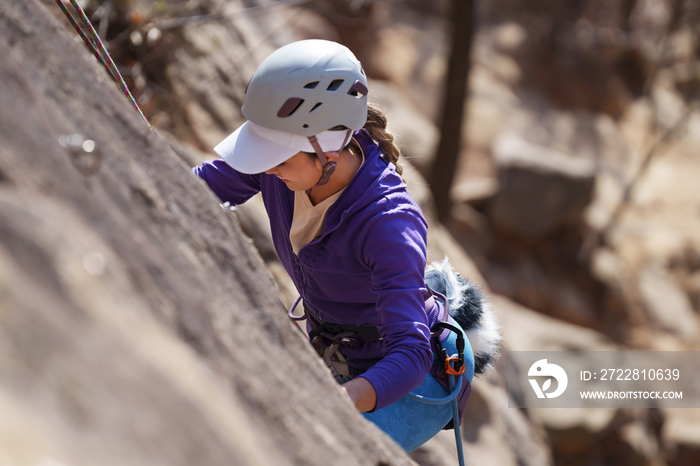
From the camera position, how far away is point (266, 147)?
6.36 ft

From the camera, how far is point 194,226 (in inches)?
53.6

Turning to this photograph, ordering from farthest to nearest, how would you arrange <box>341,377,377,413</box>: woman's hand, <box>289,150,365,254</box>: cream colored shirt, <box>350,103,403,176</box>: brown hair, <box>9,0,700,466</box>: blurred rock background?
<box>9,0,700,466</box>: blurred rock background → <box>350,103,403,176</box>: brown hair → <box>289,150,365,254</box>: cream colored shirt → <box>341,377,377,413</box>: woman's hand

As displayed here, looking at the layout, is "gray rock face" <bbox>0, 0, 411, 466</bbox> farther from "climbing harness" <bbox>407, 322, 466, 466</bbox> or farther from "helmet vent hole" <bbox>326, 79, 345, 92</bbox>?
"helmet vent hole" <bbox>326, 79, 345, 92</bbox>

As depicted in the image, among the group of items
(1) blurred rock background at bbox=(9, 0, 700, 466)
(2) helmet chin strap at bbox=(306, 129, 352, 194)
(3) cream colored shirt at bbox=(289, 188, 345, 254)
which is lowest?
(1) blurred rock background at bbox=(9, 0, 700, 466)

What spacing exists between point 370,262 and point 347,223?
17cm

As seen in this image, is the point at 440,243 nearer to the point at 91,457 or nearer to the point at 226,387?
the point at 226,387

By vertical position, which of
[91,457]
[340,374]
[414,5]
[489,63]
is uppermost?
[91,457]

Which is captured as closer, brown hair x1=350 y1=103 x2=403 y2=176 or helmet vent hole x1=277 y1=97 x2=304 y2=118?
helmet vent hole x1=277 y1=97 x2=304 y2=118

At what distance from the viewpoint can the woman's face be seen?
1.98 meters

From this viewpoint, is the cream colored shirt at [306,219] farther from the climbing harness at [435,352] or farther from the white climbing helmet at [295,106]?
the climbing harness at [435,352]

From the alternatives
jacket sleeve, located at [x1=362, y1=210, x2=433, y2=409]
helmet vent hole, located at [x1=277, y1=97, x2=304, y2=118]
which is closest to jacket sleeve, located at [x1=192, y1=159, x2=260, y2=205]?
helmet vent hole, located at [x1=277, y1=97, x2=304, y2=118]

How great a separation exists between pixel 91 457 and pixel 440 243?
5017 millimetres

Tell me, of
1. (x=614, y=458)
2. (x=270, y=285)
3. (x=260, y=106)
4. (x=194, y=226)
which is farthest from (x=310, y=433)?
(x=614, y=458)

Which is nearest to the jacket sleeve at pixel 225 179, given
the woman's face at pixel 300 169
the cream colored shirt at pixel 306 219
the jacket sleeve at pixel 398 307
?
the cream colored shirt at pixel 306 219
